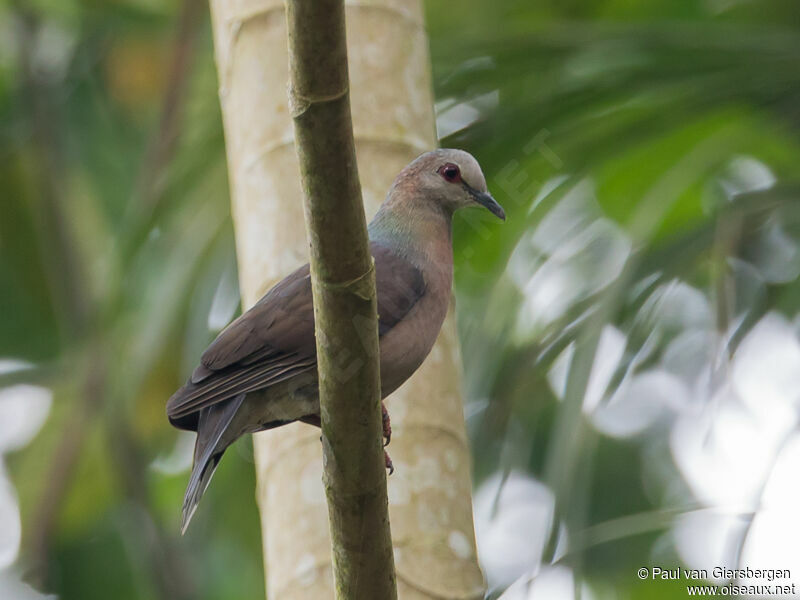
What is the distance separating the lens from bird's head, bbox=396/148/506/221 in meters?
3.02

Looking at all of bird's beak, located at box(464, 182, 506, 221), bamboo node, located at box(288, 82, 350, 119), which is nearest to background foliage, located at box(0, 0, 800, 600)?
bird's beak, located at box(464, 182, 506, 221)

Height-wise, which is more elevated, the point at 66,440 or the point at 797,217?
the point at 797,217

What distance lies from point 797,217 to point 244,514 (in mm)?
3434

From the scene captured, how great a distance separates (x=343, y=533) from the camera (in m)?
2.16

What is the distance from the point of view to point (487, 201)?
3.19 m

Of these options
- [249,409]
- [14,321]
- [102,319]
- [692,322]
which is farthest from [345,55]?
[14,321]

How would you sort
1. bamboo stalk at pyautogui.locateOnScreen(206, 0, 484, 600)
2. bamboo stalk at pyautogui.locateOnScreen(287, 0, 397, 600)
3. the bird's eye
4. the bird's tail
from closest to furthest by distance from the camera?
bamboo stalk at pyautogui.locateOnScreen(287, 0, 397, 600), the bird's tail, bamboo stalk at pyautogui.locateOnScreen(206, 0, 484, 600), the bird's eye

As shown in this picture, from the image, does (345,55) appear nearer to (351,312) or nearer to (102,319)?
(351,312)

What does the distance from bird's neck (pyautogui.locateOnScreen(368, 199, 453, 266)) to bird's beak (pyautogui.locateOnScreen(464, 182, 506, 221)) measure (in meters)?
0.15

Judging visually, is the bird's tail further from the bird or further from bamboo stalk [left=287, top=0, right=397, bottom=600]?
bamboo stalk [left=287, top=0, right=397, bottom=600]

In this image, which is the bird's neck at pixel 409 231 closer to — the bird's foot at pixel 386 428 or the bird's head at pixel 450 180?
the bird's head at pixel 450 180

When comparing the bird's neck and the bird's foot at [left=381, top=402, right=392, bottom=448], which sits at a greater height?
the bird's neck

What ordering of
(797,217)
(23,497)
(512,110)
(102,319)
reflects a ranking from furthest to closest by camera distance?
(23,497) < (102,319) < (512,110) < (797,217)

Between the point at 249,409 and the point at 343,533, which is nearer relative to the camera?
the point at 343,533
